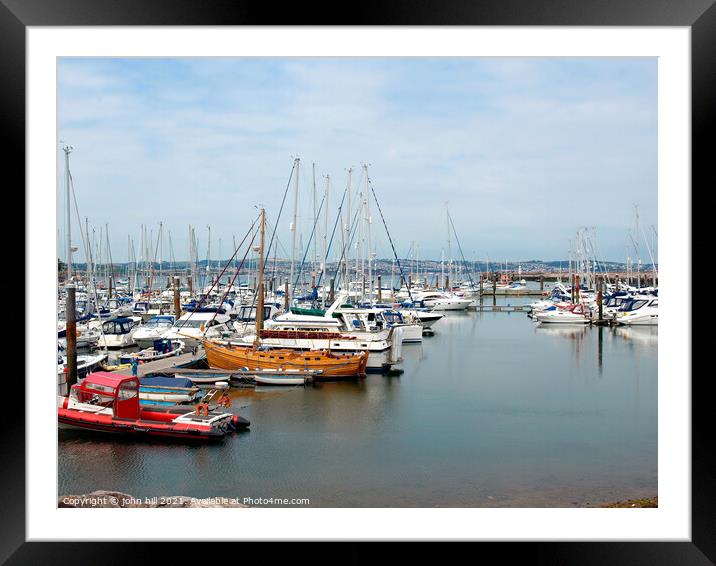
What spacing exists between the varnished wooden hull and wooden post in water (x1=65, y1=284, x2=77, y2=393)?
247 centimetres

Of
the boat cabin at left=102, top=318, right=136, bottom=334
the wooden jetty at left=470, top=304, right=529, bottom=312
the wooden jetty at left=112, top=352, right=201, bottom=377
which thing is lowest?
the wooden jetty at left=112, top=352, right=201, bottom=377

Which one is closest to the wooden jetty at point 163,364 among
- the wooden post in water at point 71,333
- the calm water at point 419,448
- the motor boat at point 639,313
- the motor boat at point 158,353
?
the motor boat at point 158,353

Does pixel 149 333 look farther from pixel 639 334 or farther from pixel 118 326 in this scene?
pixel 639 334

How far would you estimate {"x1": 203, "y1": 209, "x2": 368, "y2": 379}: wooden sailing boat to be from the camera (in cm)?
939

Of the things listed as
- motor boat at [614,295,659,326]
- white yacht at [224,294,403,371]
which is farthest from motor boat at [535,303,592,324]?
white yacht at [224,294,403,371]

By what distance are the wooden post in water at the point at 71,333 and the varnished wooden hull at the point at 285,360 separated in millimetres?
2475

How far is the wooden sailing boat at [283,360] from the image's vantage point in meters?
9.39

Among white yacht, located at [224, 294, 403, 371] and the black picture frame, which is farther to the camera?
white yacht, located at [224, 294, 403, 371]

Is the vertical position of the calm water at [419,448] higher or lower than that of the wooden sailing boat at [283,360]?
lower

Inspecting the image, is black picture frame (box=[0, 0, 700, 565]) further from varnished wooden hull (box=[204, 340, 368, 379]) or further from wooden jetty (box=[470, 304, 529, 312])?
wooden jetty (box=[470, 304, 529, 312])

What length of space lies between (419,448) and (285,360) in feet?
12.3

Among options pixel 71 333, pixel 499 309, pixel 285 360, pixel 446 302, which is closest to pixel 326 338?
pixel 285 360

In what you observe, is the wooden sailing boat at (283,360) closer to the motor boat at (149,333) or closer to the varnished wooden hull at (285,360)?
the varnished wooden hull at (285,360)

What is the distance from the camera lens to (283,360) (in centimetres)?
942
